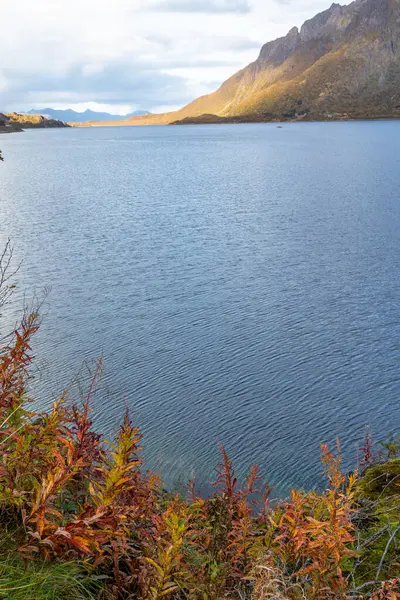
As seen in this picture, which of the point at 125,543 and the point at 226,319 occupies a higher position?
the point at 125,543

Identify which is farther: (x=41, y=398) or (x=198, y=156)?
(x=198, y=156)

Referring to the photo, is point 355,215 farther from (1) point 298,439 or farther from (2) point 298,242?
(1) point 298,439

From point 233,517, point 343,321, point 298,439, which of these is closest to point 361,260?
point 343,321

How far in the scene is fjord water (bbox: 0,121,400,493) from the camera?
1327 cm

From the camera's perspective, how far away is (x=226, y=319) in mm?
19062

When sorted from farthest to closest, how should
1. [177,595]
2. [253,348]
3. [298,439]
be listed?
[253,348]
[298,439]
[177,595]

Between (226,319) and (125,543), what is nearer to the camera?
(125,543)

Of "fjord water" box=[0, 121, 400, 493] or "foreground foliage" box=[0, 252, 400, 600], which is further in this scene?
"fjord water" box=[0, 121, 400, 493]

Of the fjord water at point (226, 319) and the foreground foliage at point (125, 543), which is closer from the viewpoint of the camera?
the foreground foliage at point (125, 543)

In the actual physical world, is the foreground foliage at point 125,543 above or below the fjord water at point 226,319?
above

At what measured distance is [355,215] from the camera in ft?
119

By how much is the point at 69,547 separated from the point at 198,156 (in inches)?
3635

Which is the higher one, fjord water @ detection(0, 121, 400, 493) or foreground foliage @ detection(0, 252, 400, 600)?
foreground foliage @ detection(0, 252, 400, 600)

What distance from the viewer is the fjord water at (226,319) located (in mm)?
13266
